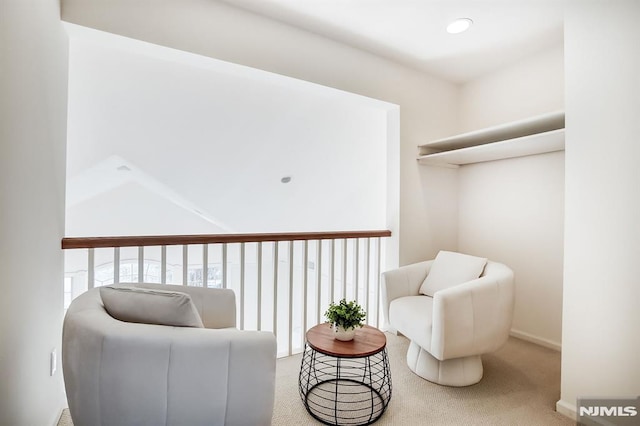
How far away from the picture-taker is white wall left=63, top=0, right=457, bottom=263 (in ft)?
6.09

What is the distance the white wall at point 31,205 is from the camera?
3.70ft

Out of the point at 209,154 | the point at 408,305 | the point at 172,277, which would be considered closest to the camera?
the point at 408,305

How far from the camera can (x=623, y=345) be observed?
1.55 metres

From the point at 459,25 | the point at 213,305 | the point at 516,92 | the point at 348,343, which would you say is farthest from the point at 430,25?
the point at 213,305

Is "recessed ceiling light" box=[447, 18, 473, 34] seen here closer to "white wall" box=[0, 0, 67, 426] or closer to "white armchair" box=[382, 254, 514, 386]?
"white armchair" box=[382, 254, 514, 386]

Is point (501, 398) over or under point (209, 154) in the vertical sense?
under

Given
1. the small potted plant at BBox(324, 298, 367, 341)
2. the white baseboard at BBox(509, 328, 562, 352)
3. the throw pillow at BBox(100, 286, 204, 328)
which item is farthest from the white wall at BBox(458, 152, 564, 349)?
the throw pillow at BBox(100, 286, 204, 328)

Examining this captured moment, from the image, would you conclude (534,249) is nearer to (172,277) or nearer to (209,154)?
(209,154)

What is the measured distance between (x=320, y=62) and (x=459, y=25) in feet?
3.33

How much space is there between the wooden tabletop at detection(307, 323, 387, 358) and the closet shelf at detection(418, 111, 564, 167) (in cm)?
168

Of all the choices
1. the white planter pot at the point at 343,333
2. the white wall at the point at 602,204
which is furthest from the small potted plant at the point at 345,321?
the white wall at the point at 602,204

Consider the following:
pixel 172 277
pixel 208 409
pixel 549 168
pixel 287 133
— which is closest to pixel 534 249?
pixel 549 168

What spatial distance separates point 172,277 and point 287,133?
3044 mm

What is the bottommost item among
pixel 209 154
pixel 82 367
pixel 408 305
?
pixel 408 305
